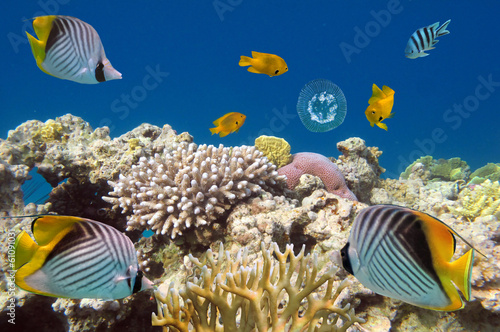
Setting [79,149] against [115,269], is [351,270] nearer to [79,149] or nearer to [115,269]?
[115,269]

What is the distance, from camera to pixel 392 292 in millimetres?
1250

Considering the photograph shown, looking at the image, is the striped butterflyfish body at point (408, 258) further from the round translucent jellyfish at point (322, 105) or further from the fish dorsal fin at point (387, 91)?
the round translucent jellyfish at point (322, 105)

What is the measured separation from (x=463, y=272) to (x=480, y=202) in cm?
552

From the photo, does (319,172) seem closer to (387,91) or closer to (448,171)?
(387,91)

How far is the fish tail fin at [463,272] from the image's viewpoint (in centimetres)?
106

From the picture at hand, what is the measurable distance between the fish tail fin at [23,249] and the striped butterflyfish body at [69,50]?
1.17 meters

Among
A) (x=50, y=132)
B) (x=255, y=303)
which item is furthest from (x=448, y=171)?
(x=50, y=132)

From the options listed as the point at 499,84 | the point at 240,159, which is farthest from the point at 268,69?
the point at 499,84

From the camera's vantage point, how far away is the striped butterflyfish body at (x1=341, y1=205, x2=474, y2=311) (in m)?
1.13

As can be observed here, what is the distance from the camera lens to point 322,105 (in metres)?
7.09

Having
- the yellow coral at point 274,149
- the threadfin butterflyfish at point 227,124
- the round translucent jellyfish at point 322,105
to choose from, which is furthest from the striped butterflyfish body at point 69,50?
the round translucent jellyfish at point 322,105

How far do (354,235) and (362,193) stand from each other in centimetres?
540

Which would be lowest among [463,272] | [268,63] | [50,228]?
[50,228]

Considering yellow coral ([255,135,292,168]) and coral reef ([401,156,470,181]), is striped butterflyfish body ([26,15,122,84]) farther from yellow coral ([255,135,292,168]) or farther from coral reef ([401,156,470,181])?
coral reef ([401,156,470,181])
